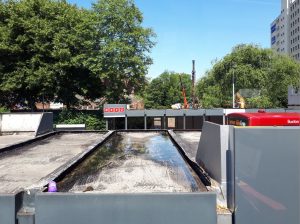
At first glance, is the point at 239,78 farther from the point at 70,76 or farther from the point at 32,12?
the point at 32,12

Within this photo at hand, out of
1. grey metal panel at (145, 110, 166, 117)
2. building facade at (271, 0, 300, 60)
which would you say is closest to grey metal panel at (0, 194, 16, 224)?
grey metal panel at (145, 110, 166, 117)

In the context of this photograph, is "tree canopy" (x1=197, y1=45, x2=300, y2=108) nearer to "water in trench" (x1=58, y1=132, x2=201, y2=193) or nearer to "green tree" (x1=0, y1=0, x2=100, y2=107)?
"green tree" (x1=0, y1=0, x2=100, y2=107)

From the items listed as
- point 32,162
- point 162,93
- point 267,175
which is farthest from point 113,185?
point 162,93

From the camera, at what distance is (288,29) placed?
458 ft

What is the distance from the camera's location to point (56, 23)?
3744cm

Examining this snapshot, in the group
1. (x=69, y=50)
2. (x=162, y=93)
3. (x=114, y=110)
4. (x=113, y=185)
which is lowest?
(x=113, y=185)

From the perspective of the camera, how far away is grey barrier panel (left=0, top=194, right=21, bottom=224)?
3738 millimetres

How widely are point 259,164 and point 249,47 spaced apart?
5149cm

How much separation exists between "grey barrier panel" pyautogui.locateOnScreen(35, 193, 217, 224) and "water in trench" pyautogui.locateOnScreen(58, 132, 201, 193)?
79cm

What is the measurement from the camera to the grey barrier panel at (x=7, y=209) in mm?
3738

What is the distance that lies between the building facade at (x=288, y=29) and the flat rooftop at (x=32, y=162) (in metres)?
123

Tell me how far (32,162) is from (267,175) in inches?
197

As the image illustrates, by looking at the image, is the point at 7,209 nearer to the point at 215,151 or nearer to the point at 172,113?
the point at 215,151

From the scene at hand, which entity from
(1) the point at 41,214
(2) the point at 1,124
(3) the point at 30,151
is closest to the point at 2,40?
(2) the point at 1,124
